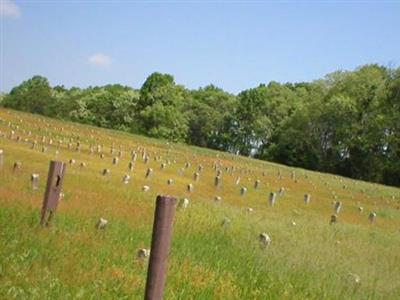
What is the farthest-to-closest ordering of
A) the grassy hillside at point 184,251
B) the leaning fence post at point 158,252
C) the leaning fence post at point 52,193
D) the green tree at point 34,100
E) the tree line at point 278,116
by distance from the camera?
the green tree at point 34,100 → the tree line at point 278,116 → the leaning fence post at point 52,193 → the grassy hillside at point 184,251 → the leaning fence post at point 158,252

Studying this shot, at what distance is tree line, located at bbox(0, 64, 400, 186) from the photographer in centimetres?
7656

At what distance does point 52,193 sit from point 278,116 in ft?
320

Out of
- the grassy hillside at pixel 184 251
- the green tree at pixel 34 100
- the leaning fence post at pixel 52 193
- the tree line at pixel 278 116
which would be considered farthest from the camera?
the green tree at pixel 34 100

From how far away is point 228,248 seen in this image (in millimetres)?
12234

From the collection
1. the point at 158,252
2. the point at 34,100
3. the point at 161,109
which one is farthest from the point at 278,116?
the point at 158,252

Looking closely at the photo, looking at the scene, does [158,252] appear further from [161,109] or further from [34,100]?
[34,100]

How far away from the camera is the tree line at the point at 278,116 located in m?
76.6

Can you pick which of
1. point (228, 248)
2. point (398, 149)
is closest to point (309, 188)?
point (228, 248)

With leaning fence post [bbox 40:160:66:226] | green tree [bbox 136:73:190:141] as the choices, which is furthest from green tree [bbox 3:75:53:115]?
leaning fence post [bbox 40:160:66:226]

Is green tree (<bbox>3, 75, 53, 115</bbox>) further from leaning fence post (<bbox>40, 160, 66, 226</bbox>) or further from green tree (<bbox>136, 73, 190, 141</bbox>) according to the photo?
leaning fence post (<bbox>40, 160, 66, 226</bbox>)

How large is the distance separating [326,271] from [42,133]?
38761mm

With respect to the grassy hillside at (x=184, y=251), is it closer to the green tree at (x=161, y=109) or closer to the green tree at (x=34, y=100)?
the green tree at (x=161, y=109)

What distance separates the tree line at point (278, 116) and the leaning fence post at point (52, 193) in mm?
66933

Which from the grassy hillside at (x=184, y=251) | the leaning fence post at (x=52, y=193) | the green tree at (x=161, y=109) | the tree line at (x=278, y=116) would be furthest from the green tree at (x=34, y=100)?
the leaning fence post at (x=52, y=193)
